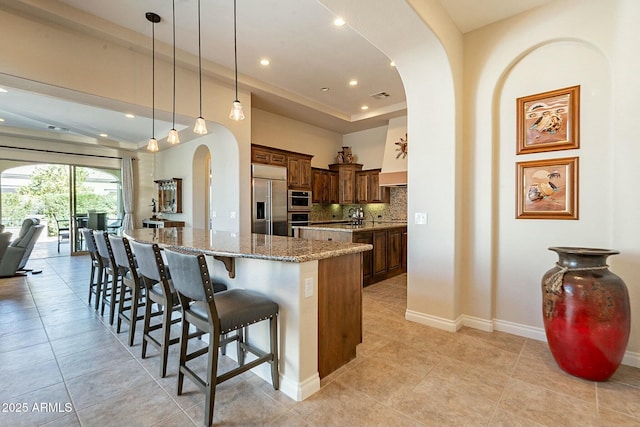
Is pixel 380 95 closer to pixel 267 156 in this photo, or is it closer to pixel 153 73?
pixel 267 156

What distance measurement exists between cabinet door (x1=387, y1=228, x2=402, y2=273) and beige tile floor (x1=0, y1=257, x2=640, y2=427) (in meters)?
2.36

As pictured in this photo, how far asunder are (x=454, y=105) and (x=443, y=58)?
0.46 metres

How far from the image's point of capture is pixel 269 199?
17.8 ft

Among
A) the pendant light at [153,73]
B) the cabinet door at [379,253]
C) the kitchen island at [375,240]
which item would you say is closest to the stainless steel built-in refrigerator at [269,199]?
the kitchen island at [375,240]

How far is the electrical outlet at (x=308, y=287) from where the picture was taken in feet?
6.22

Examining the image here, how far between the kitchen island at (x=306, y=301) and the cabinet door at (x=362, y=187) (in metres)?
4.71

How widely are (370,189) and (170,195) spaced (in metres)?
5.06

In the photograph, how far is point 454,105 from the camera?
292 cm

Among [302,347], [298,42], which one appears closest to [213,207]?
[298,42]

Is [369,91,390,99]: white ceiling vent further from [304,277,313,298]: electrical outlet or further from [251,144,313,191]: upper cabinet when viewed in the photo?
[304,277,313,298]: electrical outlet

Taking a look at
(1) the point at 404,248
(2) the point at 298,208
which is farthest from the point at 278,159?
(1) the point at 404,248

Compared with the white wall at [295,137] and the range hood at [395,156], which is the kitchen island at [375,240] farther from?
the white wall at [295,137]

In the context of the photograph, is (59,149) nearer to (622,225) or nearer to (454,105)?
(454,105)

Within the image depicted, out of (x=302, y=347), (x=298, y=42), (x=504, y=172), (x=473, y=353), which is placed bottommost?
(x=473, y=353)
